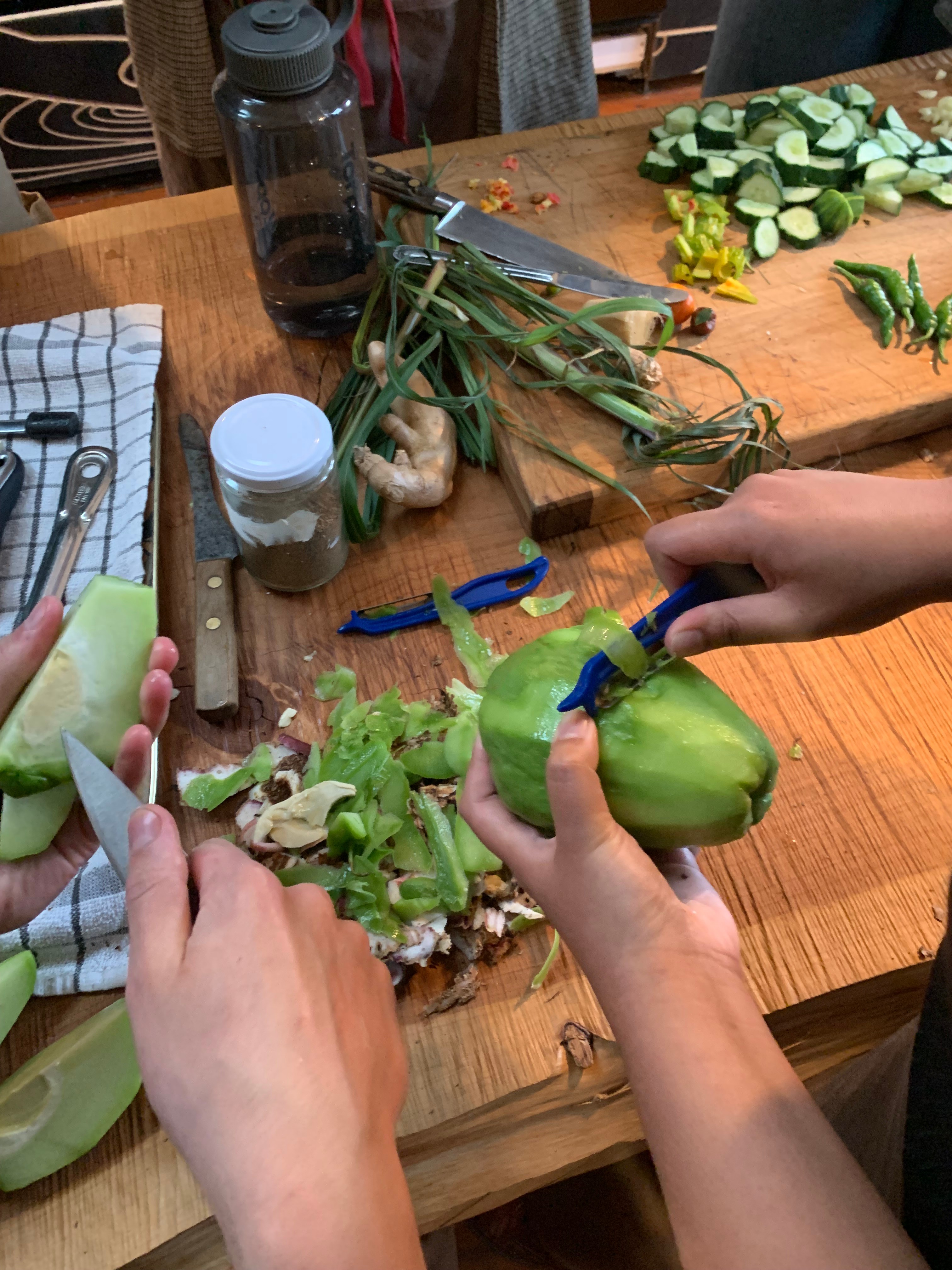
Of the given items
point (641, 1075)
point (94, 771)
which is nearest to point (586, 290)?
point (94, 771)

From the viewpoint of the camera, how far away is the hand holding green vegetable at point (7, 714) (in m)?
1.19

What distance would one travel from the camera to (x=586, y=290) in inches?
71.9

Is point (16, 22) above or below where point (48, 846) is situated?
above

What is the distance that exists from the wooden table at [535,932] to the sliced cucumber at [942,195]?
26.7 inches

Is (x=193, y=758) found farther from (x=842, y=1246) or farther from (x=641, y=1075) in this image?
(x=842, y=1246)

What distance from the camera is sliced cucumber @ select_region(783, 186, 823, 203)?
2.04m

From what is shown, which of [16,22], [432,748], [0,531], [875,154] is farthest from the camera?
[16,22]

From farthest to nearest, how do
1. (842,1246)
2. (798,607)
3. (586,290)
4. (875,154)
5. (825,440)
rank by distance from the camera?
(875,154)
(586,290)
(825,440)
(798,607)
(842,1246)

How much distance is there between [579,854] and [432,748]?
1.57ft

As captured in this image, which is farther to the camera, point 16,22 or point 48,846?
point 16,22

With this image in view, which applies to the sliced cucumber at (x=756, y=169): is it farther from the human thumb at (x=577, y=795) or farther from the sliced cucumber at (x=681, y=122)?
the human thumb at (x=577, y=795)

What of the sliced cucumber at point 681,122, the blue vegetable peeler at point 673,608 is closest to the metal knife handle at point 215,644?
the blue vegetable peeler at point 673,608

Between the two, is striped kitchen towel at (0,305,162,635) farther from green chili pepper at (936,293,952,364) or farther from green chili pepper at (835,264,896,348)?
green chili pepper at (936,293,952,364)

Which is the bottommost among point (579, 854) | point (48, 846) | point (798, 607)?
point (48, 846)
